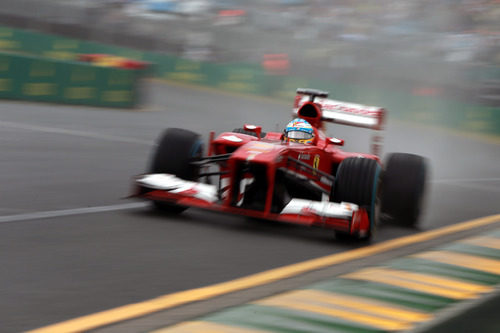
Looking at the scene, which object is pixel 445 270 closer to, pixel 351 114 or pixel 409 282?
pixel 409 282

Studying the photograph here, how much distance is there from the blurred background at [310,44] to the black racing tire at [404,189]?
15.2 metres

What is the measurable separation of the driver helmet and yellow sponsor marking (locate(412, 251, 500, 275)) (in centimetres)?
228

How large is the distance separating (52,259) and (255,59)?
74.9 feet

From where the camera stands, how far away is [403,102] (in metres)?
24.0

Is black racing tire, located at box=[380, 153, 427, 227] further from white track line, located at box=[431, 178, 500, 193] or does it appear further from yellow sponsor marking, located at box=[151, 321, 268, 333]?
white track line, located at box=[431, 178, 500, 193]

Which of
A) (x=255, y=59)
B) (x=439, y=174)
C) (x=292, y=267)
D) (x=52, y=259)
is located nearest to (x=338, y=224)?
(x=292, y=267)

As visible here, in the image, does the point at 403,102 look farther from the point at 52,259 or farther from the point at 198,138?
the point at 52,259

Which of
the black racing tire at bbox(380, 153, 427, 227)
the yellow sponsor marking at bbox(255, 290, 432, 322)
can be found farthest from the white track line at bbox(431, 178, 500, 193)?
the yellow sponsor marking at bbox(255, 290, 432, 322)

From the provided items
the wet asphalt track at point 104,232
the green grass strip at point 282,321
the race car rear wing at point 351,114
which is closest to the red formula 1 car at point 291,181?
the wet asphalt track at point 104,232

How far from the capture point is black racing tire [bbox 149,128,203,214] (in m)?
7.79

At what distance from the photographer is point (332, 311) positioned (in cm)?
427

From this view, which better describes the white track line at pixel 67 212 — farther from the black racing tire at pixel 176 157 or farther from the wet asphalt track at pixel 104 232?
the black racing tire at pixel 176 157

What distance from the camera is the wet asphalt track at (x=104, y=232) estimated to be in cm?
498

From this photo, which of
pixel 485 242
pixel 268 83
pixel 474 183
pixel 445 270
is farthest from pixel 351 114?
pixel 268 83
